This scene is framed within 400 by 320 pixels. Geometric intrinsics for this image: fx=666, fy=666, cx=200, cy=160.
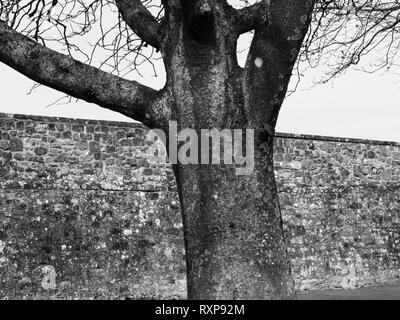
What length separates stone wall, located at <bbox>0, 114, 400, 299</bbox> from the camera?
10.2 meters

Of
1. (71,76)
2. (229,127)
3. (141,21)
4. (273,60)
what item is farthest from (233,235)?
(141,21)

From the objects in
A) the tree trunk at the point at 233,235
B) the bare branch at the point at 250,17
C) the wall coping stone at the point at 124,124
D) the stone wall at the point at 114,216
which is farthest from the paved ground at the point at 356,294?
the bare branch at the point at 250,17

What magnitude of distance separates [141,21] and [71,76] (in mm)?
790

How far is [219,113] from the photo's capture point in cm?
429

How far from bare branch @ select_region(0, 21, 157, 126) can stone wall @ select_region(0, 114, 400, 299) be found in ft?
19.9

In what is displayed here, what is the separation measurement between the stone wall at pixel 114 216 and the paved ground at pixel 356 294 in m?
0.48

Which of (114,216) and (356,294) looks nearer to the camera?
(114,216)

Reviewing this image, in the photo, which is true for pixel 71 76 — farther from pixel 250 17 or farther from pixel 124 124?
pixel 124 124

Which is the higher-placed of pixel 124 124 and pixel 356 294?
pixel 124 124

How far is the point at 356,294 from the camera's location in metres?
11.7

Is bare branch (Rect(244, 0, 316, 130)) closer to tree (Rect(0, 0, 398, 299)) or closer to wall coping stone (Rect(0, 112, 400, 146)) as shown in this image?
tree (Rect(0, 0, 398, 299))

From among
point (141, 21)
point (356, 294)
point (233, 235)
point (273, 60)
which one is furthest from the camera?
point (356, 294)

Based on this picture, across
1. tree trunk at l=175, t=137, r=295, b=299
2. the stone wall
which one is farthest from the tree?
the stone wall
